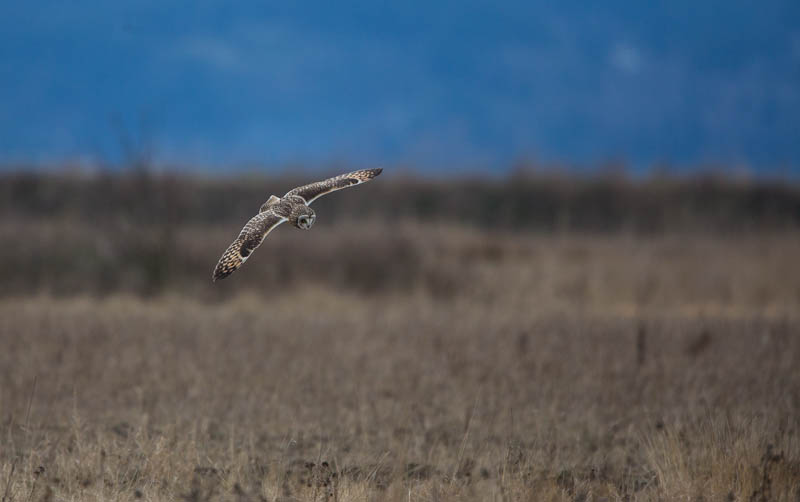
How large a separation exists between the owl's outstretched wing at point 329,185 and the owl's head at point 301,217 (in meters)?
0.13

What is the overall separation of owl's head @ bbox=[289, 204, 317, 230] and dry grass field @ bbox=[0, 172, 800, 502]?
2.16 metres

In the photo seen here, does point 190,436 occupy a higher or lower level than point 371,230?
lower

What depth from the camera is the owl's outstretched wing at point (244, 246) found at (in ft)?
13.5

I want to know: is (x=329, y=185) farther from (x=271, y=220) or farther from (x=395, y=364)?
(x=395, y=364)

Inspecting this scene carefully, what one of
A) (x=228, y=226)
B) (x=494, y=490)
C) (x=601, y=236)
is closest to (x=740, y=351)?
(x=494, y=490)

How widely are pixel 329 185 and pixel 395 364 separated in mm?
6668

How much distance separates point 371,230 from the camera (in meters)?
20.1

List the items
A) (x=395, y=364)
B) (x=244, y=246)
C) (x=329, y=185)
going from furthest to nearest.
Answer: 1. (x=395, y=364)
2. (x=329, y=185)
3. (x=244, y=246)

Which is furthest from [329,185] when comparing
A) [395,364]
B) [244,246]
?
[395,364]

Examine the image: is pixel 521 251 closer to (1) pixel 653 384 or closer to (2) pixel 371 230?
(2) pixel 371 230

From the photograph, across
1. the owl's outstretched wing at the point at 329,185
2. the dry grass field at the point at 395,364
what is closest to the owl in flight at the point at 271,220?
the owl's outstretched wing at the point at 329,185

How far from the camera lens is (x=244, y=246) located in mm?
4195

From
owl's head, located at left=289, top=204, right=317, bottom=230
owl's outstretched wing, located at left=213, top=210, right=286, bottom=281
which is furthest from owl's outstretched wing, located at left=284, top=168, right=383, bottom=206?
owl's outstretched wing, located at left=213, top=210, right=286, bottom=281

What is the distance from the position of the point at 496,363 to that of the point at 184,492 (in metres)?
5.87
